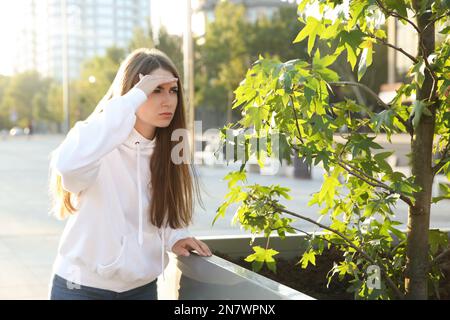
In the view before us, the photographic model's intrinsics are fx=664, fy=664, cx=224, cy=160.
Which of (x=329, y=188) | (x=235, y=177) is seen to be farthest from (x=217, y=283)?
(x=329, y=188)

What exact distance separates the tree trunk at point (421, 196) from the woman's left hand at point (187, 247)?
2.60 feet

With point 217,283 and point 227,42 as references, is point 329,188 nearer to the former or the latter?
point 217,283

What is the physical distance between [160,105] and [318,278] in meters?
1.28

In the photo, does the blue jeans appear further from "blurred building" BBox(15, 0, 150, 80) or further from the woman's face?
"blurred building" BBox(15, 0, 150, 80)

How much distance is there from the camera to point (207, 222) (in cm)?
858

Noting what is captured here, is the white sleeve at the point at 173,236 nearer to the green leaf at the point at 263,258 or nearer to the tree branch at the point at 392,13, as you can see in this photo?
the green leaf at the point at 263,258

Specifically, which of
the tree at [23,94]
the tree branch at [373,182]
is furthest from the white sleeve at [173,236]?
the tree at [23,94]

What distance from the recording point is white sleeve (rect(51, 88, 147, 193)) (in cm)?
212

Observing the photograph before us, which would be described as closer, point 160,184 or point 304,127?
point 304,127

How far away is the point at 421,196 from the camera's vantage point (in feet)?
8.15
